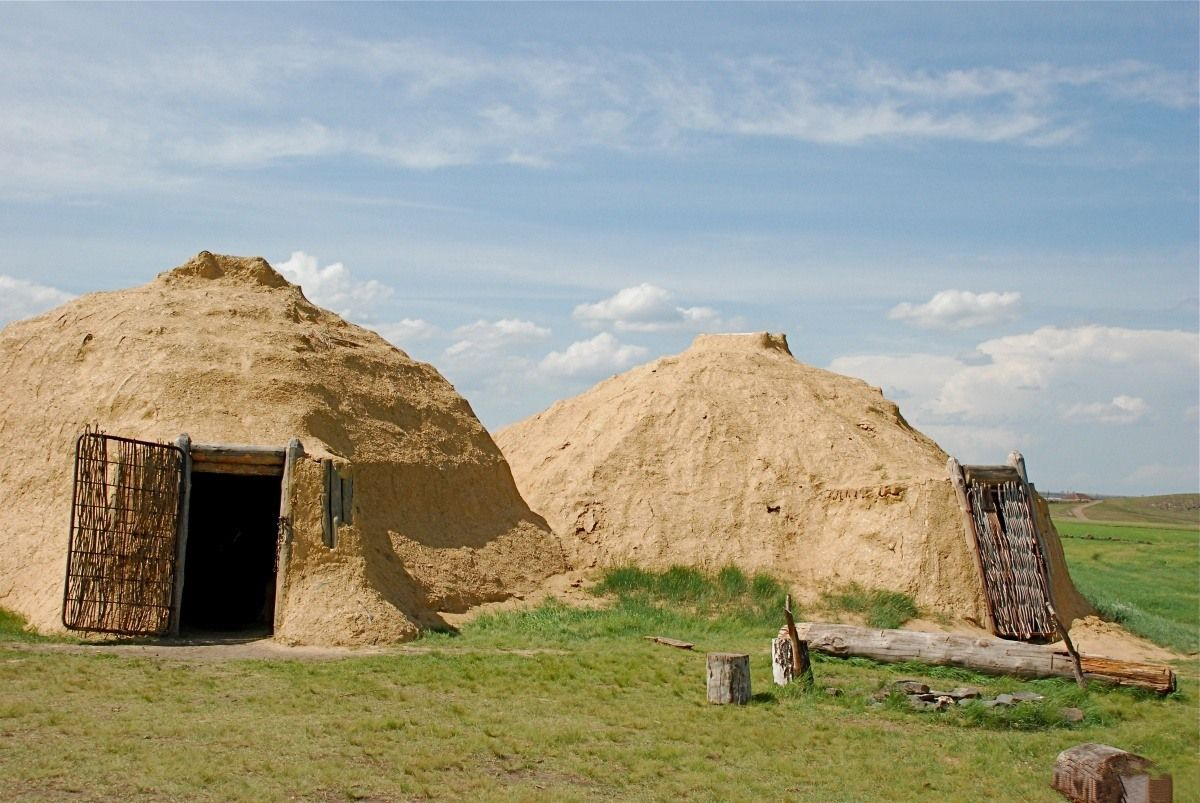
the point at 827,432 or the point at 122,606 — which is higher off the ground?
the point at 827,432

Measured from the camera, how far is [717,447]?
2166 cm

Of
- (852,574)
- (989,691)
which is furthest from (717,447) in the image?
(989,691)

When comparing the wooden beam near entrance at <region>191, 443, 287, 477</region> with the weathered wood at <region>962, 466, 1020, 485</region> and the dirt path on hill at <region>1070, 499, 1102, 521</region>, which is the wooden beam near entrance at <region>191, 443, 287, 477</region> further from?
the dirt path on hill at <region>1070, 499, 1102, 521</region>

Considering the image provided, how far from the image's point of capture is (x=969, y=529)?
1833 centimetres

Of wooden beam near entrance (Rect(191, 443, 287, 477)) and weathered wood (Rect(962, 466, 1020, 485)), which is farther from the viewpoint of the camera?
weathered wood (Rect(962, 466, 1020, 485))

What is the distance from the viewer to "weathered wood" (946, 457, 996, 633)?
1777 cm

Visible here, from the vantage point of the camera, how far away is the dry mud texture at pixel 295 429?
Result: 14.6 m

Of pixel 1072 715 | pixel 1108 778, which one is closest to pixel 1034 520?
pixel 1072 715

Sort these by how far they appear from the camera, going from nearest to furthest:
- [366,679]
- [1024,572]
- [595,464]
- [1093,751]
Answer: [1093,751], [366,679], [1024,572], [595,464]

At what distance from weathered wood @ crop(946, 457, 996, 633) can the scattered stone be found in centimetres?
638

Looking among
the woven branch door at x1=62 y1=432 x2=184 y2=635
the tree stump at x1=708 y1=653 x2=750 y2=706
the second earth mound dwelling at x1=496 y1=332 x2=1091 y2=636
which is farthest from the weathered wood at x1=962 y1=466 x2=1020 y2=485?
the woven branch door at x1=62 y1=432 x2=184 y2=635

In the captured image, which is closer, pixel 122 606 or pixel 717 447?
pixel 122 606

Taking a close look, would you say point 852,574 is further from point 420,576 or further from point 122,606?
point 122,606

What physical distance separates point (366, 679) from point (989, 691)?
6.73m
